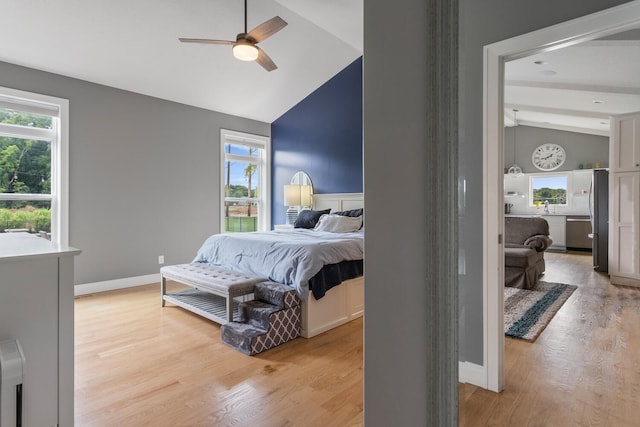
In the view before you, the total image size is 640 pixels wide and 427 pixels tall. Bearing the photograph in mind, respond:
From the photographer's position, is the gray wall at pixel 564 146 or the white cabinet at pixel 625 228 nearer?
the white cabinet at pixel 625 228

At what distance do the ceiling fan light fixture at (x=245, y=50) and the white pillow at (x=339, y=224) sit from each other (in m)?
2.22

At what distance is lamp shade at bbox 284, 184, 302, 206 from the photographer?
19.3ft

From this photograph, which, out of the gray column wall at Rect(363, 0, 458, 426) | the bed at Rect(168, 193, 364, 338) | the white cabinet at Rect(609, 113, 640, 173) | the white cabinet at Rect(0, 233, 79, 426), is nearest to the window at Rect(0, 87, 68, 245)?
the bed at Rect(168, 193, 364, 338)

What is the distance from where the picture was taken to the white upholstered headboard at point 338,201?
538 cm

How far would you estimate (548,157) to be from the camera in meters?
8.12

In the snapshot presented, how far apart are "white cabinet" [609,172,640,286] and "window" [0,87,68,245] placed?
7.03 m

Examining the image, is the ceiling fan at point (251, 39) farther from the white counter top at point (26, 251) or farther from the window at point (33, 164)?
the white counter top at point (26, 251)

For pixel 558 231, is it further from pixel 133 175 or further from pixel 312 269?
pixel 133 175

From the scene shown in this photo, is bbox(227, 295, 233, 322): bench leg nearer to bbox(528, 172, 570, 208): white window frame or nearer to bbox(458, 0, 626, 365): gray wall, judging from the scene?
bbox(458, 0, 626, 365): gray wall

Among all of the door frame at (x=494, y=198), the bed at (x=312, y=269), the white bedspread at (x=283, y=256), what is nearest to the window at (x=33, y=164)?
the white bedspread at (x=283, y=256)

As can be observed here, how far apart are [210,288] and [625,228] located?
17.2 ft

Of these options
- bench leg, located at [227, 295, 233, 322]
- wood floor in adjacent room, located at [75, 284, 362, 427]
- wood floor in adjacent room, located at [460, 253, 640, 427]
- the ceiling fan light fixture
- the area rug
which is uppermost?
the ceiling fan light fixture

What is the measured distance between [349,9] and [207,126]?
282 cm

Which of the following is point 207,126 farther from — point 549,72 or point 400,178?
point 400,178
